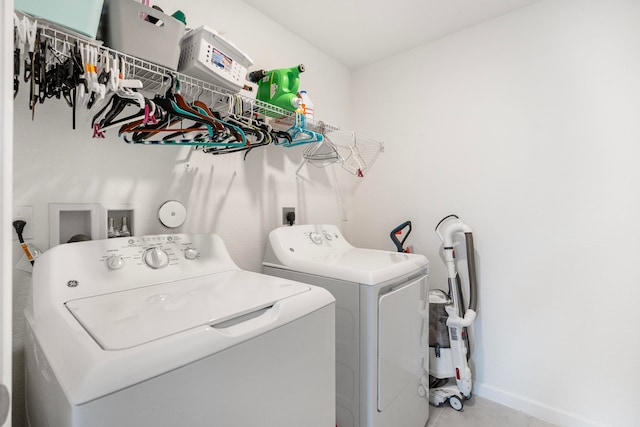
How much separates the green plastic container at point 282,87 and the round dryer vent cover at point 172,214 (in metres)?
0.72

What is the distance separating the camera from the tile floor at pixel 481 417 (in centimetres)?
174

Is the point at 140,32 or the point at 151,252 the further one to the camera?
the point at 151,252

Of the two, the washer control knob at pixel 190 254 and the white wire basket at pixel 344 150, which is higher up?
the white wire basket at pixel 344 150

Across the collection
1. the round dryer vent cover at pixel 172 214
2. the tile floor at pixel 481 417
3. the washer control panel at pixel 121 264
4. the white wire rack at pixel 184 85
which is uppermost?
the white wire rack at pixel 184 85

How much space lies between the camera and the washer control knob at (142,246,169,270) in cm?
110

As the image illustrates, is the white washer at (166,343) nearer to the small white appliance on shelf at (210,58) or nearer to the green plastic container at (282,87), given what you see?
the small white appliance on shelf at (210,58)

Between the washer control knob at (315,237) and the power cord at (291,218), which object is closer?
the washer control knob at (315,237)

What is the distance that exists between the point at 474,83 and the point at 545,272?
1.33 meters

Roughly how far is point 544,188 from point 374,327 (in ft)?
4.61

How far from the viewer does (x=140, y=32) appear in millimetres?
965

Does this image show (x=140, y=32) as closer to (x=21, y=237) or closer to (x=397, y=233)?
(x=21, y=237)

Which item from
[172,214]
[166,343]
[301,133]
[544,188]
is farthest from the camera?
[544,188]

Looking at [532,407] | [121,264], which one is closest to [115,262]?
[121,264]

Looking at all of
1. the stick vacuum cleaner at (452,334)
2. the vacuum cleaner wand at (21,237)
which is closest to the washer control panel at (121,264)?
the vacuum cleaner wand at (21,237)
